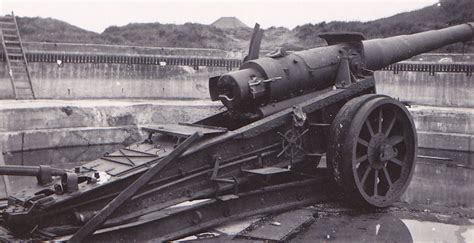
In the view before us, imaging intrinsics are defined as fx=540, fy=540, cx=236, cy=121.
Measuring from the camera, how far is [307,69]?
6453mm

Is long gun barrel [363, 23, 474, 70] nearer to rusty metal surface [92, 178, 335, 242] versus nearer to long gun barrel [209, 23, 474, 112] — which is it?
long gun barrel [209, 23, 474, 112]

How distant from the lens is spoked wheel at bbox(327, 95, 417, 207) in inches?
236

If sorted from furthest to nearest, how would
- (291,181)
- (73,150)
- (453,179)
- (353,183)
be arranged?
(73,150) < (453,179) < (291,181) < (353,183)

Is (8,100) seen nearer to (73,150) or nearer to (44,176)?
(73,150)

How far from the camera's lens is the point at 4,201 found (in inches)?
220

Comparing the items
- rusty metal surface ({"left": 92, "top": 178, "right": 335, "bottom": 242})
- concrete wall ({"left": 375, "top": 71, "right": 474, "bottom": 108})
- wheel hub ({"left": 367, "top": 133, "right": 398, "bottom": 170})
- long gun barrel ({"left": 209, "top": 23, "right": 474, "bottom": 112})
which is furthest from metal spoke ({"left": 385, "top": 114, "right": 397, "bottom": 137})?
concrete wall ({"left": 375, "top": 71, "right": 474, "bottom": 108})

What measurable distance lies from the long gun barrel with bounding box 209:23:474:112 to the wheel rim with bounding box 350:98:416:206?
24.8 inches

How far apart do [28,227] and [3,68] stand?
39.6 ft

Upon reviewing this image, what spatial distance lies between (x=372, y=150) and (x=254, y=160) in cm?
154

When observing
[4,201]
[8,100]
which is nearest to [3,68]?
[8,100]

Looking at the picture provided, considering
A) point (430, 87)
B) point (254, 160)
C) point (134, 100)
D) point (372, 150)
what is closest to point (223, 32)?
point (134, 100)

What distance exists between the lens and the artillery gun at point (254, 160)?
453 cm

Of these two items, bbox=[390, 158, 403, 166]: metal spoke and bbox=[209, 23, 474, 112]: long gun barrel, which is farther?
bbox=[390, 158, 403, 166]: metal spoke

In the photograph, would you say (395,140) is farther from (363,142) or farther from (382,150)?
(363,142)
